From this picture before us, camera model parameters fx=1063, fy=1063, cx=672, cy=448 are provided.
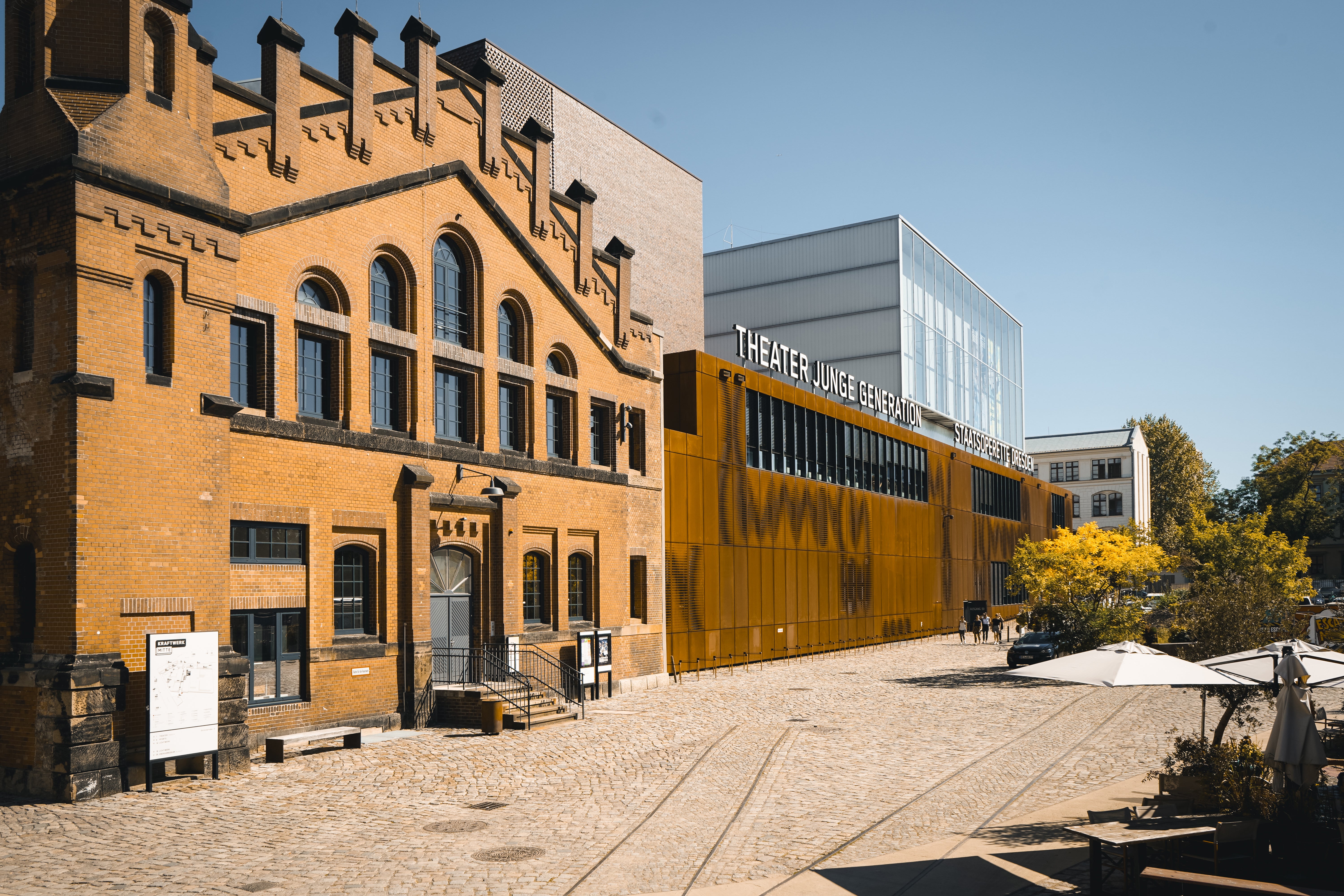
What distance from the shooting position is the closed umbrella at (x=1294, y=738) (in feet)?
36.3

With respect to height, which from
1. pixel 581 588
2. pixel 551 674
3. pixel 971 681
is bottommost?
pixel 971 681

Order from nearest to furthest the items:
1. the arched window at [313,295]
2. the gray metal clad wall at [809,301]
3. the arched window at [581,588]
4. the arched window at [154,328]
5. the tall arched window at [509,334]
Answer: the arched window at [154,328], the arched window at [313,295], the tall arched window at [509,334], the arched window at [581,588], the gray metal clad wall at [809,301]

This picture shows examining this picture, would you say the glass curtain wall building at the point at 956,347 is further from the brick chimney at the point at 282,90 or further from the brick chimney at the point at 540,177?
the brick chimney at the point at 282,90

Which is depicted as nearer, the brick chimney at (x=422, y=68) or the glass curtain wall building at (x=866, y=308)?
the brick chimney at (x=422, y=68)

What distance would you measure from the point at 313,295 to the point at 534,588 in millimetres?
9825

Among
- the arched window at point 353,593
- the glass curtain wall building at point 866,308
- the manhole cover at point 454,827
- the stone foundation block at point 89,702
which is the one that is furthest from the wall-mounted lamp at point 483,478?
the glass curtain wall building at point 866,308

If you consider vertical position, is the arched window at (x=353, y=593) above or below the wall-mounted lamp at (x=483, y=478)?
below

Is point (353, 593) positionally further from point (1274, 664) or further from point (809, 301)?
point (809, 301)

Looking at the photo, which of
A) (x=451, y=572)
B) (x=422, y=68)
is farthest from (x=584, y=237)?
(x=451, y=572)

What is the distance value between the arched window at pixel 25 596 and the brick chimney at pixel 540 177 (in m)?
15.0

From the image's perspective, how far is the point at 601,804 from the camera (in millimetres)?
14883

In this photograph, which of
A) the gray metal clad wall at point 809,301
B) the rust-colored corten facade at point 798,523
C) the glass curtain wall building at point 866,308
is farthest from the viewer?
the gray metal clad wall at point 809,301

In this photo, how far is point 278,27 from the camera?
20.9 metres

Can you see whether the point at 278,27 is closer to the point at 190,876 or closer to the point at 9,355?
the point at 9,355
